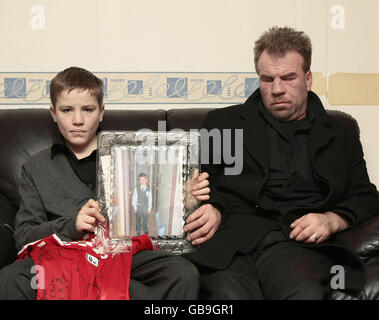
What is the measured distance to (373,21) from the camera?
2.52m

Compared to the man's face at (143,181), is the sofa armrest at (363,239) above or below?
below

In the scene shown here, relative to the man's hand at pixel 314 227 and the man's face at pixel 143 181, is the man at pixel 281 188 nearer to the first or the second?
the man's hand at pixel 314 227

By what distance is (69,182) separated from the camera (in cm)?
176

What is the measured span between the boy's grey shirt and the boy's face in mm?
115

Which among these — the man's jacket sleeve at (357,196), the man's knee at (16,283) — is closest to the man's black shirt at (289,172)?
the man's jacket sleeve at (357,196)

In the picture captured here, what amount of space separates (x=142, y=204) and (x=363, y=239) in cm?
83

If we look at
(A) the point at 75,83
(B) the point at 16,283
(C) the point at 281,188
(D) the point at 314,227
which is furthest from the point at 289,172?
(B) the point at 16,283

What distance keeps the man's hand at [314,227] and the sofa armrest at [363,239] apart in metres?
0.05

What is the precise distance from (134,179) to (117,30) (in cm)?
116

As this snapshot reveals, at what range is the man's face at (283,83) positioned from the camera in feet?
5.94

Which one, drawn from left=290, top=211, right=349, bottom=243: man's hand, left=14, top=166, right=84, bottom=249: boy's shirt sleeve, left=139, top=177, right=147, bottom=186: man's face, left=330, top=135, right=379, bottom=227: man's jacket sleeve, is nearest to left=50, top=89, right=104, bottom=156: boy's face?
left=14, top=166, right=84, bottom=249: boy's shirt sleeve

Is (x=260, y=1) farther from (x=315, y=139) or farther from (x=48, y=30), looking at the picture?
(x=48, y=30)

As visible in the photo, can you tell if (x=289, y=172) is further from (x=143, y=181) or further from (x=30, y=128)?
(x=30, y=128)
